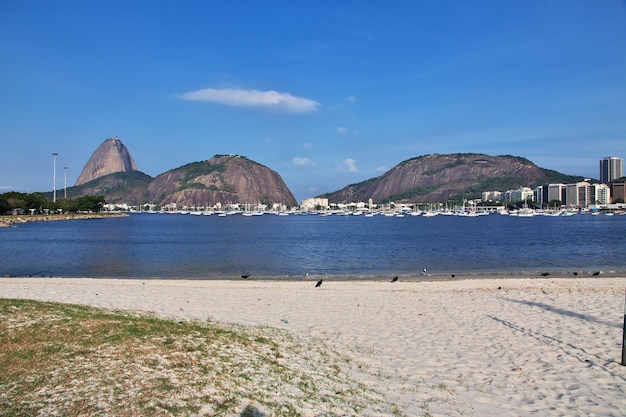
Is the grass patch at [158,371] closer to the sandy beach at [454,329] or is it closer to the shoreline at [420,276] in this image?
the sandy beach at [454,329]

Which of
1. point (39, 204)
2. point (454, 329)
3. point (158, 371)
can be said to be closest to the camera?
point (158, 371)

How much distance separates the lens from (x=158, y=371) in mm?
6004

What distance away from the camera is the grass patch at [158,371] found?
16.7 feet

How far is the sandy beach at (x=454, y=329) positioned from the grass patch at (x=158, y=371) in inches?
35.2

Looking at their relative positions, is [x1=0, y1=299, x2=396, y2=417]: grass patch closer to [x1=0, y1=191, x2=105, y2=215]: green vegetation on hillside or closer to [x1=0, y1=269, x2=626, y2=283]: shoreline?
[x1=0, y1=269, x2=626, y2=283]: shoreline

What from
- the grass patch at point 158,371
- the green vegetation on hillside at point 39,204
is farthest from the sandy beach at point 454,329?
the green vegetation on hillside at point 39,204

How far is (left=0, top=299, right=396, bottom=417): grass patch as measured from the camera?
510 cm

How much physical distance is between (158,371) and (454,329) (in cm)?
681

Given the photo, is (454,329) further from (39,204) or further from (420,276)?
(39,204)

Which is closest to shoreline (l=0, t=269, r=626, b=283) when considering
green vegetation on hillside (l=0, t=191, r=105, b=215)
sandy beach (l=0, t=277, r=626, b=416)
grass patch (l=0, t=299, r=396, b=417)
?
sandy beach (l=0, t=277, r=626, b=416)

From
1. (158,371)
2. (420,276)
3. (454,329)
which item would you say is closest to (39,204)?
(420,276)

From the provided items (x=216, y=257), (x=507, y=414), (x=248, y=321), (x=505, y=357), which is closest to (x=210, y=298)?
(x=248, y=321)

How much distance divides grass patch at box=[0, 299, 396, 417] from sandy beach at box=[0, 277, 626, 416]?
89cm

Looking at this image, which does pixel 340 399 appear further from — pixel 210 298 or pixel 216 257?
pixel 216 257
